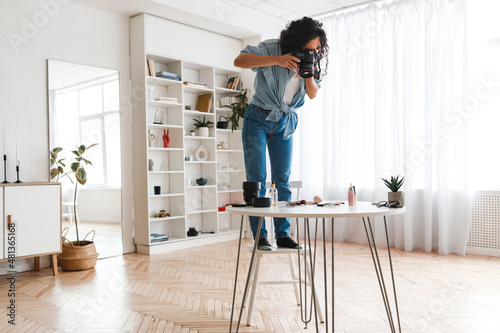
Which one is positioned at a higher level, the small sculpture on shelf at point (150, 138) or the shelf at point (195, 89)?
the shelf at point (195, 89)

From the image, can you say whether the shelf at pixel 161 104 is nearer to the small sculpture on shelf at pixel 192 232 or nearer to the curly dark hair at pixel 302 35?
the small sculpture on shelf at pixel 192 232

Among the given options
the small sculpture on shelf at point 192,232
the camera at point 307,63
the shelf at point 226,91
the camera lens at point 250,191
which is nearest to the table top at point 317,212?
the camera lens at point 250,191

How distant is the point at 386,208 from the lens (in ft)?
6.10

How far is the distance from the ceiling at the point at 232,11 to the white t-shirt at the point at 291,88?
2829mm

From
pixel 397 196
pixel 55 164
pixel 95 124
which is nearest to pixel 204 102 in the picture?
pixel 95 124

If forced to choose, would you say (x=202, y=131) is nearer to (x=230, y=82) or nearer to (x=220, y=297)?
(x=230, y=82)

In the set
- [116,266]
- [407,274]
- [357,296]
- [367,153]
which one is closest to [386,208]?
[357,296]

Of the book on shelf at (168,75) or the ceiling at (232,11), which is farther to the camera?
the book on shelf at (168,75)

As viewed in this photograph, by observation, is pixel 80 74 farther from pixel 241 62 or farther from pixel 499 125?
pixel 499 125

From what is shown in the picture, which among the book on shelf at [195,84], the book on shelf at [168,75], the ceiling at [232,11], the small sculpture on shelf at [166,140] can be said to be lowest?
the small sculpture on shelf at [166,140]

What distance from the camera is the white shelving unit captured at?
16.4 feet

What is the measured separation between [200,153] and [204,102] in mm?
656

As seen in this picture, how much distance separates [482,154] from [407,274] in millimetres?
1803

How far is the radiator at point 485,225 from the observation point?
177 inches
